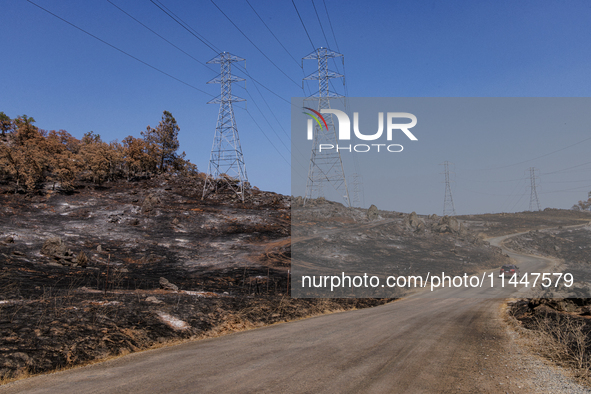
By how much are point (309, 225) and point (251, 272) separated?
72.7ft

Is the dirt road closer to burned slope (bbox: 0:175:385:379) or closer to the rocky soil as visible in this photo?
the rocky soil

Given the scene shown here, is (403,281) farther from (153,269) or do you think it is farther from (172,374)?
(172,374)

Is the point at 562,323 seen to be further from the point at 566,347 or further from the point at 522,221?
the point at 522,221

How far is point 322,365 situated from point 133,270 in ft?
73.6

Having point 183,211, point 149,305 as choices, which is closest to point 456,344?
point 149,305

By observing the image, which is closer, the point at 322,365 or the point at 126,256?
the point at 322,365

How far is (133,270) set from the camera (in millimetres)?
26516

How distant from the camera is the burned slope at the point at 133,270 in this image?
33.5 ft

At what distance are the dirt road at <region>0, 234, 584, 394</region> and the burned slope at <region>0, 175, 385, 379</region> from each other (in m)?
1.42

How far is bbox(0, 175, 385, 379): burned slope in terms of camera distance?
10211 millimetres

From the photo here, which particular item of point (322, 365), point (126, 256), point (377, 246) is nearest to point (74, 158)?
point (126, 256)

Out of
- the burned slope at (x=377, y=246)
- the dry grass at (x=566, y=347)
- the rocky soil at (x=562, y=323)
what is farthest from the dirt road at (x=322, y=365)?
the burned slope at (x=377, y=246)

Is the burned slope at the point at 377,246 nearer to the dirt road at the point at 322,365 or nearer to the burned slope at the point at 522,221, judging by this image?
the dirt road at the point at 322,365

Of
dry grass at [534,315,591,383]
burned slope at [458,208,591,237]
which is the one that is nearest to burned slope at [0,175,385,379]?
dry grass at [534,315,591,383]
